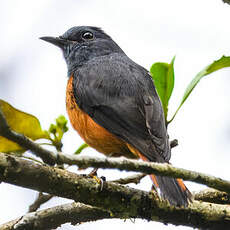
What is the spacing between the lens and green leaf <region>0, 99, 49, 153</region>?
10.7ft

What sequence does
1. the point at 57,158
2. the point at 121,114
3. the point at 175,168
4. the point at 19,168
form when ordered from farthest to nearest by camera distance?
the point at 121,114, the point at 19,168, the point at 175,168, the point at 57,158

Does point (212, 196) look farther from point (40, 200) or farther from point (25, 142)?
point (25, 142)

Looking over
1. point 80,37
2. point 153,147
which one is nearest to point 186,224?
point 153,147

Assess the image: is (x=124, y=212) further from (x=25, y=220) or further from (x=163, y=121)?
(x=163, y=121)

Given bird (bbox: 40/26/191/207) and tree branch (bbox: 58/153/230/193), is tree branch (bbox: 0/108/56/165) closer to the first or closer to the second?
tree branch (bbox: 58/153/230/193)

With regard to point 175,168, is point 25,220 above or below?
below

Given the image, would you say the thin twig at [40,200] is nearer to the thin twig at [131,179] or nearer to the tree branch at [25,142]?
the thin twig at [131,179]

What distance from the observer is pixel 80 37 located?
6.19 m

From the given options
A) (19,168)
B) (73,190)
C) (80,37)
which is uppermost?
(80,37)

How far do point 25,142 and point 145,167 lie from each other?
597mm

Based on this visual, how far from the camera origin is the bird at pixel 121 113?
376 cm

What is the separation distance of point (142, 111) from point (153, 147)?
55 centimetres

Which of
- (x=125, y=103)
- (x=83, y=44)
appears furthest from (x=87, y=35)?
(x=125, y=103)

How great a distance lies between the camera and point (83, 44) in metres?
6.04
